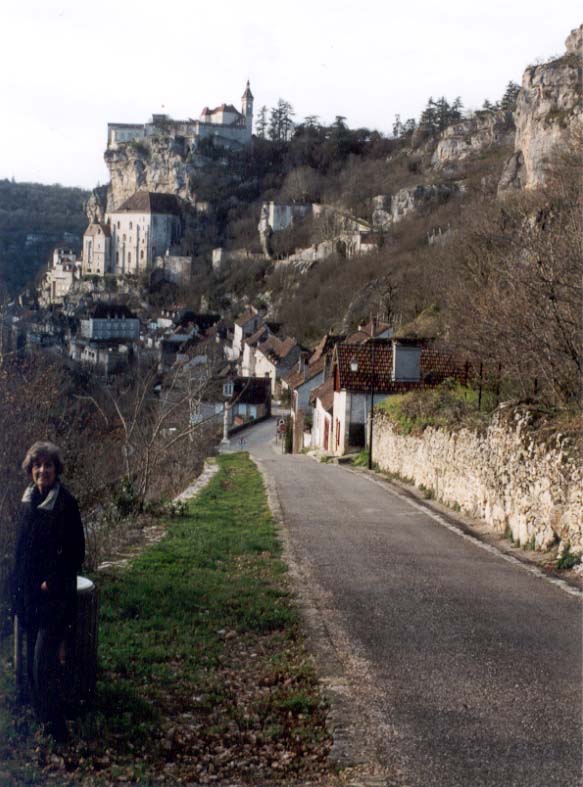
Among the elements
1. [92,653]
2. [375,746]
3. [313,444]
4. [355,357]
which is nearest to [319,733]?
[375,746]

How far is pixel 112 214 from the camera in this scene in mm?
150250

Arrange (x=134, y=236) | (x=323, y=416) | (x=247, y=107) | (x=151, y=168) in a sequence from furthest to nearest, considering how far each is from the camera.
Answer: (x=247, y=107), (x=151, y=168), (x=134, y=236), (x=323, y=416)

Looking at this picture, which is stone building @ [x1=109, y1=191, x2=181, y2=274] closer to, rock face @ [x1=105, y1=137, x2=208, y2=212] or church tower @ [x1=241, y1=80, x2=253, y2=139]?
rock face @ [x1=105, y1=137, x2=208, y2=212]

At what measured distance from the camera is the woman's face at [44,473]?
19.2 feet

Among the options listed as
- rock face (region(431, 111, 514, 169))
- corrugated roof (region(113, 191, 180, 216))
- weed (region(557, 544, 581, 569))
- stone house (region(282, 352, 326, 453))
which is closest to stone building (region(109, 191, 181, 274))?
corrugated roof (region(113, 191, 180, 216))

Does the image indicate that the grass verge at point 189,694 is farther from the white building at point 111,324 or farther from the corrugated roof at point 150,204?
the corrugated roof at point 150,204

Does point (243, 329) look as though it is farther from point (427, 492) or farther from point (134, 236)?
point (427, 492)

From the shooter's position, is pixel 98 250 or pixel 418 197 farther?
pixel 98 250

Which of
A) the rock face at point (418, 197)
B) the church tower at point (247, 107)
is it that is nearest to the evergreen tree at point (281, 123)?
the church tower at point (247, 107)

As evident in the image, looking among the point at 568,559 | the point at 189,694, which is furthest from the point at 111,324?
the point at 189,694

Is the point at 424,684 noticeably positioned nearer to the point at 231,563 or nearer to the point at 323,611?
the point at 323,611

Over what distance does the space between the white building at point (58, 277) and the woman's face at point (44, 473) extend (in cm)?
14295

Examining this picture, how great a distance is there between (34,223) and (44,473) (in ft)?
521

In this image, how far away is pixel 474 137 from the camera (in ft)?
405
